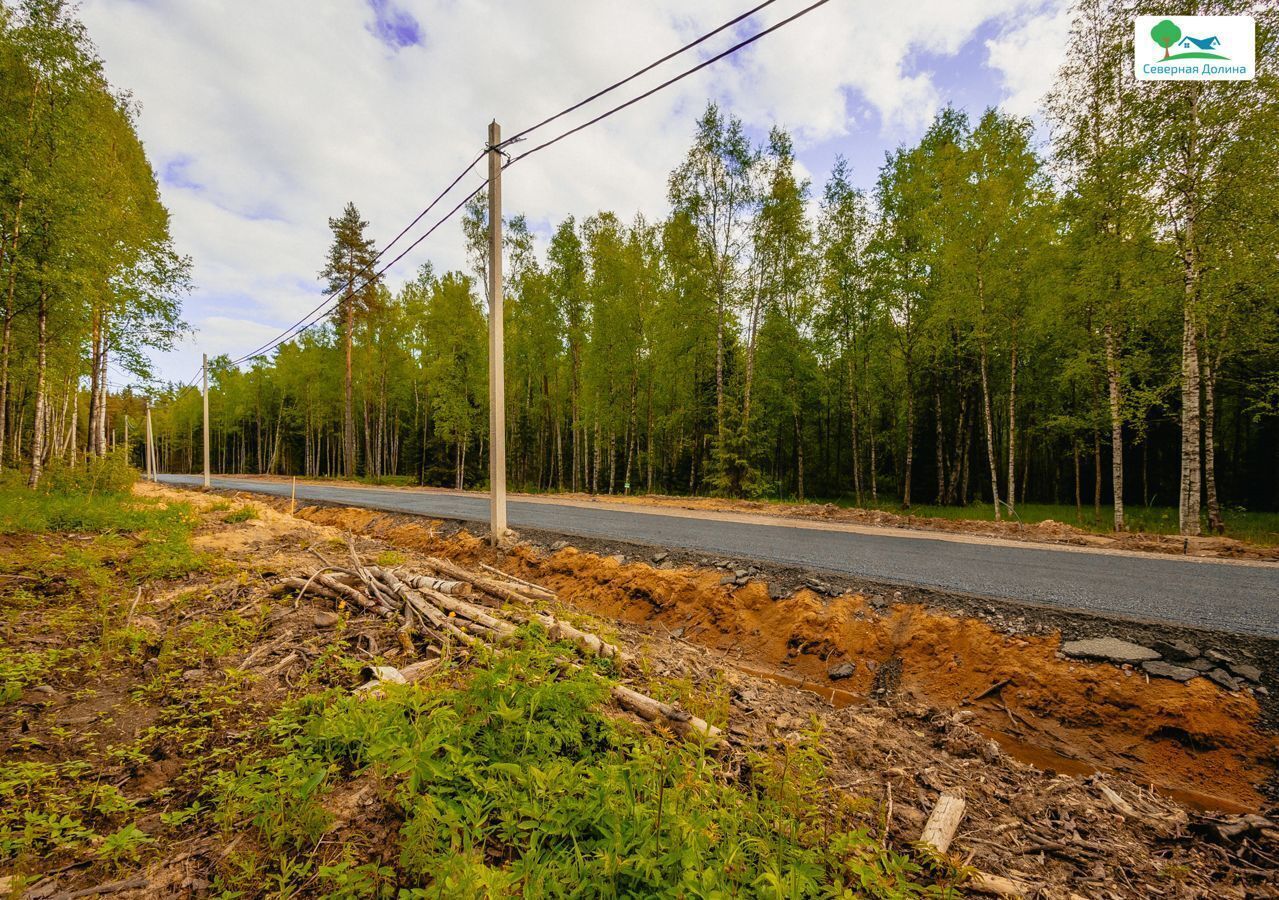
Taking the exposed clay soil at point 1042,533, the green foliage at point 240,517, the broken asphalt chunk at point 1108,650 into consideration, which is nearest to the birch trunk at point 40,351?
the green foliage at point 240,517

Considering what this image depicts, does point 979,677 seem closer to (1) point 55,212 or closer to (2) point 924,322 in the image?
(2) point 924,322

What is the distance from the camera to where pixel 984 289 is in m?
16.4

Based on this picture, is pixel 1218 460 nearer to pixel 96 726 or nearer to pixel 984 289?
pixel 984 289

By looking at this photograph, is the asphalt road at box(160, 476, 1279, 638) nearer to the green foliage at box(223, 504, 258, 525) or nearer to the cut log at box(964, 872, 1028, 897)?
the cut log at box(964, 872, 1028, 897)

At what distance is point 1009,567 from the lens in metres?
6.57

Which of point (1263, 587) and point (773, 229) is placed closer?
point (1263, 587)

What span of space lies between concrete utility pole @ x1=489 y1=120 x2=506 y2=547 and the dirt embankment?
8.01 feet

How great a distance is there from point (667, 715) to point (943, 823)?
1.64 metres

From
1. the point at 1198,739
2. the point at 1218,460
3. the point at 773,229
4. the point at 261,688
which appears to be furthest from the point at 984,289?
the point at 1218,460

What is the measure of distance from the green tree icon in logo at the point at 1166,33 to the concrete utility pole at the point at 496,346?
15.4 meters

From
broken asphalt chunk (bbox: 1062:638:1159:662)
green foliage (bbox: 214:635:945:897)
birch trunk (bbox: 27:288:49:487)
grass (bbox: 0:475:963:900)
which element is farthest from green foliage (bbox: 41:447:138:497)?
broken asphalt chunk (bbox: 1062:638:1159:662)

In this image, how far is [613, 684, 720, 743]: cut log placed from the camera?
9.30 feet

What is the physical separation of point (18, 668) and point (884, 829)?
19.2ft

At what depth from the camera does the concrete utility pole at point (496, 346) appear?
862 cm
